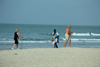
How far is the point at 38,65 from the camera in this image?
7090 mm

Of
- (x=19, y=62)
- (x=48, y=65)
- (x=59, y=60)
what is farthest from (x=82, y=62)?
(x=19, y=62)

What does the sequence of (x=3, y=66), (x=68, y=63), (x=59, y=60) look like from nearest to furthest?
(x=3, y=66), (x=68, y=63), (x=59, y=60)

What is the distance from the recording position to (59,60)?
7.99 metres

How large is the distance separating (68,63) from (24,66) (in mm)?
1921

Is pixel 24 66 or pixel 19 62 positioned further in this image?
pixel 19 62

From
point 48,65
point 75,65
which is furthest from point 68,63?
point 48,65

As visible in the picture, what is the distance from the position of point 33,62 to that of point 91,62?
2590mm

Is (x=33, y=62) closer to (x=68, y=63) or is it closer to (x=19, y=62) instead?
(x=19, y=62)

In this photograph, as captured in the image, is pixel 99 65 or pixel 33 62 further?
pixel 33 62

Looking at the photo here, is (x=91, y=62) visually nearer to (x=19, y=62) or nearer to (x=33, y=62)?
(x=33, y=62)

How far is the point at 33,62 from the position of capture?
757 centimetres

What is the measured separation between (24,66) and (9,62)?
3.18 ft

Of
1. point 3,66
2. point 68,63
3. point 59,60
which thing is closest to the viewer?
point 3,66

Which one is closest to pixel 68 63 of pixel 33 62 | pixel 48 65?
pixel 48 65
